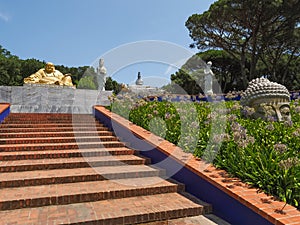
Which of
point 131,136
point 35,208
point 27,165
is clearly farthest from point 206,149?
point 27,165

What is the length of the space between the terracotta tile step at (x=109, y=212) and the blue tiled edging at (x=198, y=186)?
23 centimetres

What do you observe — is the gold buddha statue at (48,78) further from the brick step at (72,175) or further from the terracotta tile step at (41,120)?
the brick step at (72,175)

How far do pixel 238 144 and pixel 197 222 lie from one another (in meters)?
1.07

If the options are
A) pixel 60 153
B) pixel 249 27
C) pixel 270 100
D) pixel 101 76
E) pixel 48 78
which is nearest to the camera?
pixel 60 153

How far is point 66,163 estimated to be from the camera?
4.32 meters

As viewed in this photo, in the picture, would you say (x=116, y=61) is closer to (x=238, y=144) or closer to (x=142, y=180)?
(x=142, y=180)

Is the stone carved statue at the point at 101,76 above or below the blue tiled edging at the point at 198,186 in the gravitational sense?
above

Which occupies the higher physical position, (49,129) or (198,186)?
(49,129)

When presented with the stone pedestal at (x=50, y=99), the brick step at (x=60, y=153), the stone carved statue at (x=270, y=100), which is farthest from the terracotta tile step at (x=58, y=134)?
the stone pedestal at (x=50, y=99)

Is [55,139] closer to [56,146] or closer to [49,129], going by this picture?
[56,146]

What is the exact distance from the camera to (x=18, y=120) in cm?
724

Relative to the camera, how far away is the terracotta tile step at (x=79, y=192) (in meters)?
3.09

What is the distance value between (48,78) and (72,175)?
8.08 metres

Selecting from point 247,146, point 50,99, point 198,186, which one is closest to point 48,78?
point 50,99
